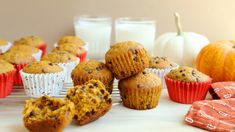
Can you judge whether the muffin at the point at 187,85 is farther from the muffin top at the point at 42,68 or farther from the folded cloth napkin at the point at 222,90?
the muffin top at the point at 42,68

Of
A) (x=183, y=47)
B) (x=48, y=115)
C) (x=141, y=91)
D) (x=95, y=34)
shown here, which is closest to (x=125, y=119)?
(x=141, y=91)

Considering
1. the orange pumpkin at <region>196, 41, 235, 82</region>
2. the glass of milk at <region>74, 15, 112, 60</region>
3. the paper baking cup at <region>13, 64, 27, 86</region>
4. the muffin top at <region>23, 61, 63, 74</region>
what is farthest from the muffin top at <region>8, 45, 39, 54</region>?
the orange pumpkin at <region>196, 41, 235, 82</region>

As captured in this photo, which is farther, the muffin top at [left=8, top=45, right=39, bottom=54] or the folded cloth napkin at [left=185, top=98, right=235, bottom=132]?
the muffin top at [left=8, top=45, right=39, bottom=54]

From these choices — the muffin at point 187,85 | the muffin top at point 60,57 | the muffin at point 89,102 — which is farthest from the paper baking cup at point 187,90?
the muffin top at point 60,57

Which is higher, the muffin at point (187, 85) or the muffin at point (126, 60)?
the muffin at point (126, 60)

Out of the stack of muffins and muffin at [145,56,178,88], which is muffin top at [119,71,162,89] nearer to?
the stack of muffins

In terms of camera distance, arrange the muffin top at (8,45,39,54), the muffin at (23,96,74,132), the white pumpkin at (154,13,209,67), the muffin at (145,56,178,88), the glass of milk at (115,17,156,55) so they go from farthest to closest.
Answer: the glass of milk at (115,17,156,55)
the white pumpkin at (154,13,209,67)
the muffin top at (8,45,39,54)
the muffin at (145,56,178,88)
the muffin at (23,96,74,132)

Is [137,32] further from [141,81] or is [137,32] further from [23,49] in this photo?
[141,81]
